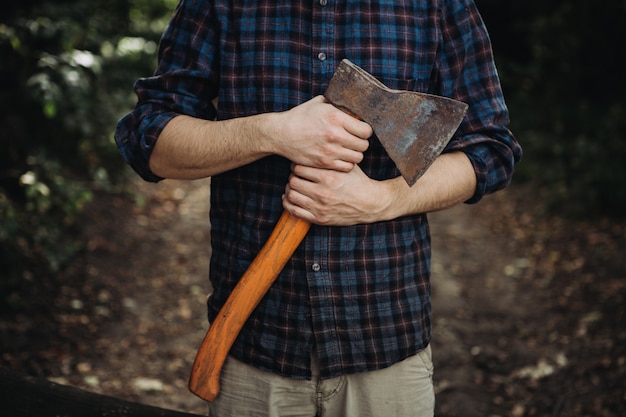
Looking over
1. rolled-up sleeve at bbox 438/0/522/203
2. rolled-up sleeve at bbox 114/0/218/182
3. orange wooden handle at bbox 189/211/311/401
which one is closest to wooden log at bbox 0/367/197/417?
orange wooden handle at bbox 189/211/311/401

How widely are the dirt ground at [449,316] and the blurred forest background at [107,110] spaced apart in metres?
0.31

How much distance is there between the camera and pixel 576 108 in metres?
8.29

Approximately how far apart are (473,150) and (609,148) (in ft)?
19.0

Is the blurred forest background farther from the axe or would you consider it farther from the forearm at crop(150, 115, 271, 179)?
the axe

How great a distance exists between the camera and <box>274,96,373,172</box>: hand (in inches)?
66.2

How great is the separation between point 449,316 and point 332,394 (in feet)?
12.4

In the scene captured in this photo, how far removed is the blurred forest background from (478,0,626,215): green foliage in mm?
17

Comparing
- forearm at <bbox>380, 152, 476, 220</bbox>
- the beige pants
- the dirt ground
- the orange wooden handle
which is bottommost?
the dirt ground

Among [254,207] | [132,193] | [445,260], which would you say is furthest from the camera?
[132,193]

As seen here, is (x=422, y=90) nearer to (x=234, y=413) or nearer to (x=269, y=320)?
(x=269, y=320)

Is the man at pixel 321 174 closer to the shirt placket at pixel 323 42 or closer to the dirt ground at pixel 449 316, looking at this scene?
the shirt placket at pixel 323 42

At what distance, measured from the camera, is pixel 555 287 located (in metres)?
5.84

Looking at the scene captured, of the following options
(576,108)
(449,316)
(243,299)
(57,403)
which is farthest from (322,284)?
(576,108)

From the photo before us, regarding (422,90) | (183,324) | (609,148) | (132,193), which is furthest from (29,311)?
(609,148)
